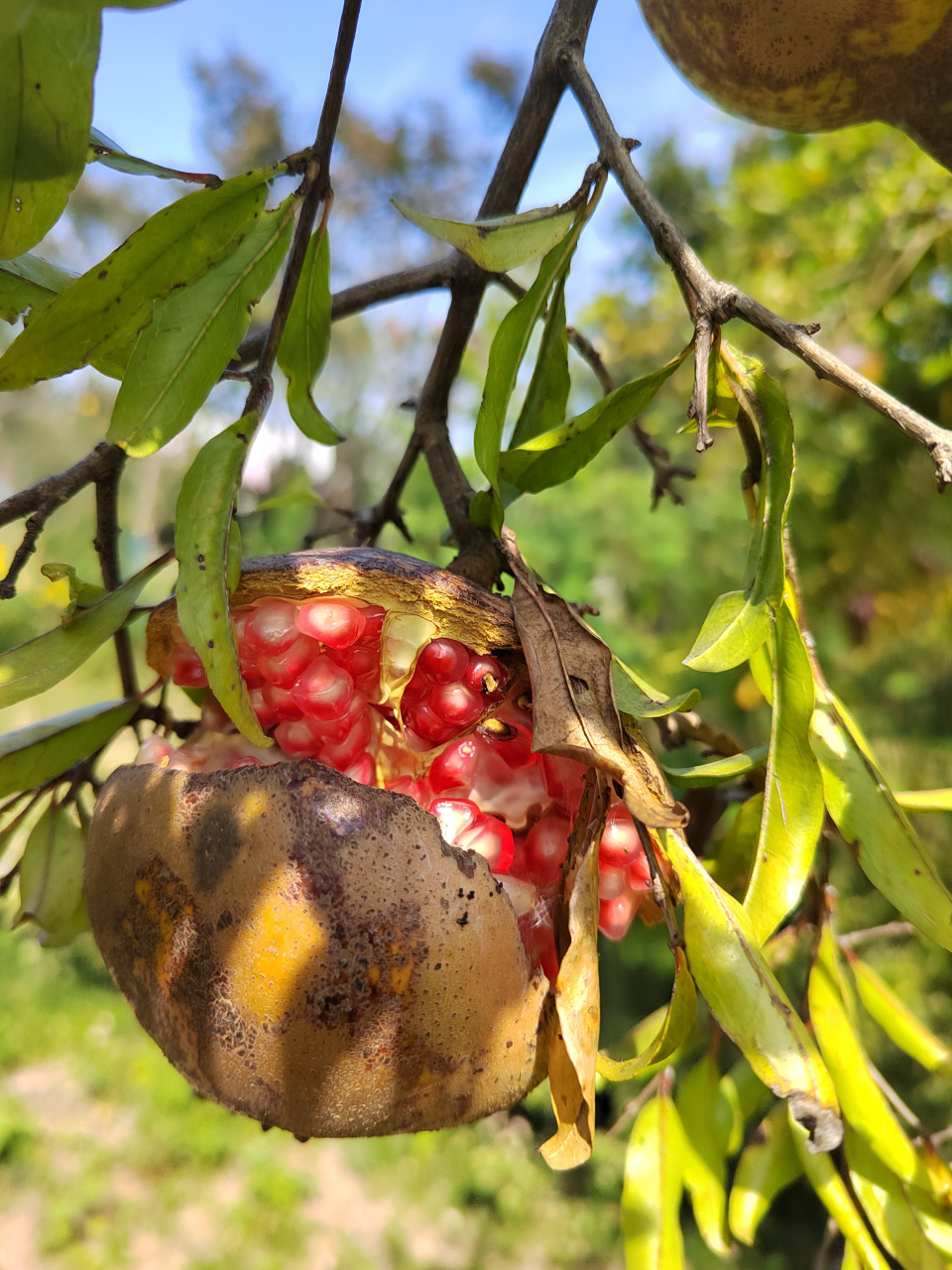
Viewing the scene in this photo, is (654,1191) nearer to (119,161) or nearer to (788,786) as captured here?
(788,786)

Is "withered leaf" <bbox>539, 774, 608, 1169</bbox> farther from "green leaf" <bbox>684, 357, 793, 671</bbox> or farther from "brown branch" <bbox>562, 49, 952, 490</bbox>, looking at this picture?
"brown branch" <bbox>562, 49, 952, 490</bbox>

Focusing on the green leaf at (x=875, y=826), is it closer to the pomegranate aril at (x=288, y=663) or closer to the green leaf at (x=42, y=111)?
the pomegranate aril at (x=288, y=663)

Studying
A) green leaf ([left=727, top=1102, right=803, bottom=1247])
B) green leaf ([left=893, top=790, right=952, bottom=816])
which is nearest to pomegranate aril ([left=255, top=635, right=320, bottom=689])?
green leaf ([left=893, top=790, right=952, bottom=816])

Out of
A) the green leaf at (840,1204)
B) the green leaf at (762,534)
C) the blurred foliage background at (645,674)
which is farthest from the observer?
the blurred foliage background at (645,674)

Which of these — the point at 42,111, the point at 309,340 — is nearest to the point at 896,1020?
the point at 309,340

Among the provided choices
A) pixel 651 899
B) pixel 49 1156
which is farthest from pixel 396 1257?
pixel 651 899

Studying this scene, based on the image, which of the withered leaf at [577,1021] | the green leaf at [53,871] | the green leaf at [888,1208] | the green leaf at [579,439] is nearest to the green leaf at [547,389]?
the green leaf at [579,439]

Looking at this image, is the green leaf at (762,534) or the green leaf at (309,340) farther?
the green leaf at (309,340)
